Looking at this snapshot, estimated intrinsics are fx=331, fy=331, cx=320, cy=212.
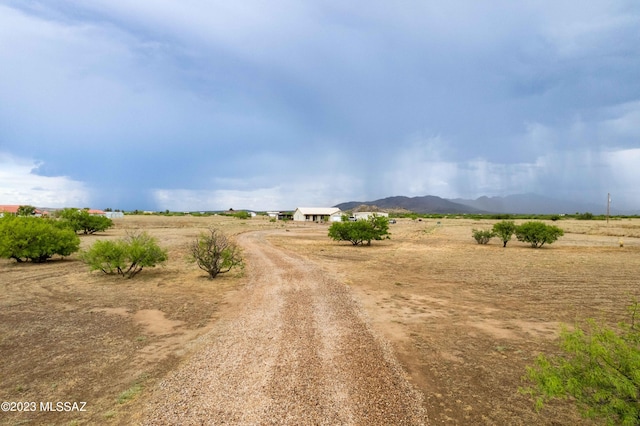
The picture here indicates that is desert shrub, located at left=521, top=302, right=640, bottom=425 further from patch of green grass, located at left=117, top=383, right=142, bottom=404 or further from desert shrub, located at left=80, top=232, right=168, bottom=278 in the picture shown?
desert shrub, located at left=80, top=232, right=168, bottom=278

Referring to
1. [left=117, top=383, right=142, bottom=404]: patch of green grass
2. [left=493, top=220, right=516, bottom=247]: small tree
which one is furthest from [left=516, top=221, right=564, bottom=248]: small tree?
[left=117, top=383, right=142, bottom=404]: patch of green grass

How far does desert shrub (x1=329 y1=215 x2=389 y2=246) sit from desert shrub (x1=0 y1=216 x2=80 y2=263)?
74.5ft

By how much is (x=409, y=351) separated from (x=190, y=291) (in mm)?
9682

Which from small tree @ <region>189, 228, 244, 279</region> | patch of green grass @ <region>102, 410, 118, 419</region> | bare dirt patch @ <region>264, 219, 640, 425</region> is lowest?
bare dirt patch @ <region>264, 219, 640, 425</region>

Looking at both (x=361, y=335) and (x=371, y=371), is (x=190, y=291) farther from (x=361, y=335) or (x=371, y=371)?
(x=371, y=371)

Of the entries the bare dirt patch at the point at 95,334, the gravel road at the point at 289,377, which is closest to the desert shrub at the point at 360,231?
the bare dirt patch at the point at 95,334

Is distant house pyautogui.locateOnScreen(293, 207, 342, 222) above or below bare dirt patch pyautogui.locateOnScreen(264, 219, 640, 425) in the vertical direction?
above

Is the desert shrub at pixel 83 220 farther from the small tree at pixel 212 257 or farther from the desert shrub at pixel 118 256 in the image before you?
the small tree at pixel 212 257

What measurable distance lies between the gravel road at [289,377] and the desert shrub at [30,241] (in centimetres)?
1703

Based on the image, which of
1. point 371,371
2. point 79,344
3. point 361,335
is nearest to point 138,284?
point 79,344

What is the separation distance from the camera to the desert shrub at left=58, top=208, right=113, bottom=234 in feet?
139

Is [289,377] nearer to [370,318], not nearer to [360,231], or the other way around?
[370,318]

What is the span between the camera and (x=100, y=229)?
1764 inches

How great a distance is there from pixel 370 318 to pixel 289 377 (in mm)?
4400
